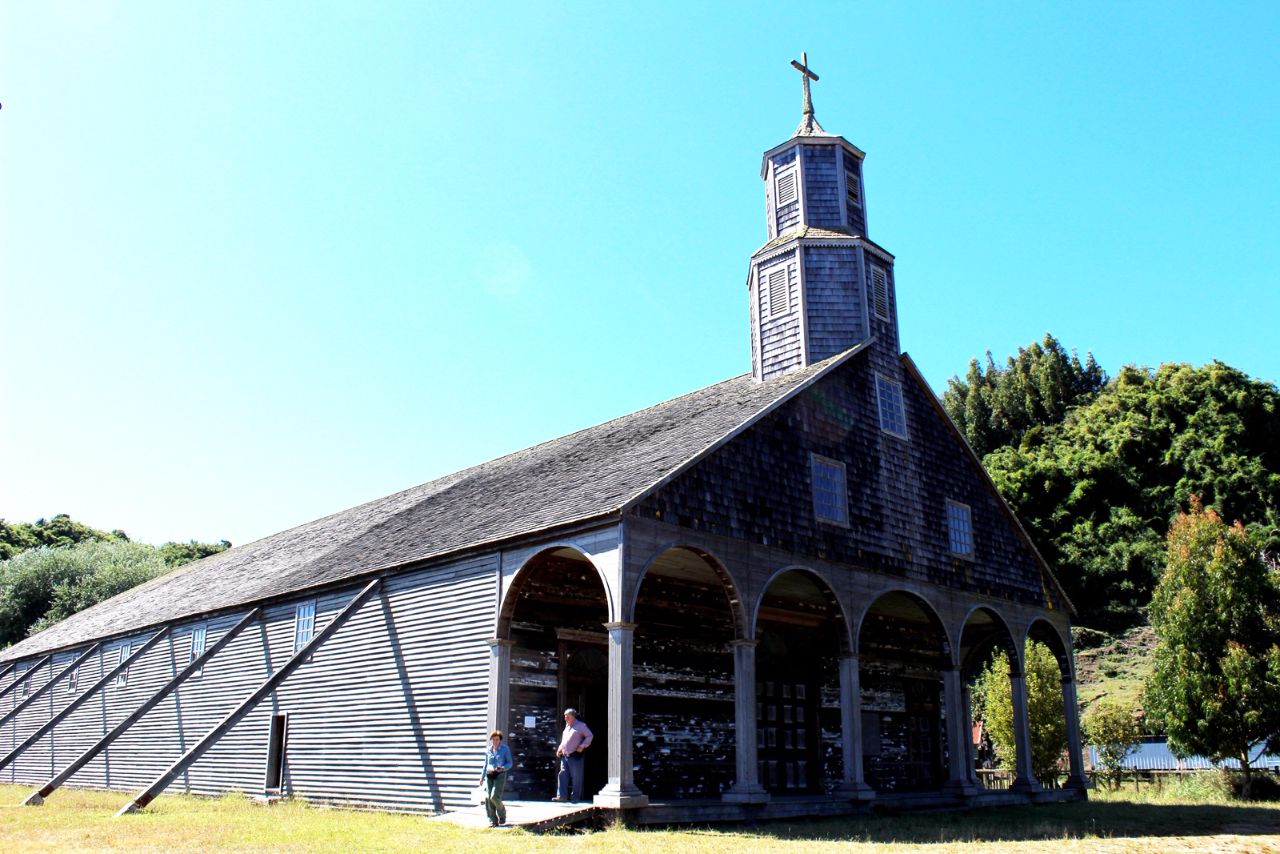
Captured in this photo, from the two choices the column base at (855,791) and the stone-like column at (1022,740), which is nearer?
the column base at (855,791)

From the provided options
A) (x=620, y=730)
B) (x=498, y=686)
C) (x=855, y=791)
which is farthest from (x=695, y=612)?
(x=620, y=730)

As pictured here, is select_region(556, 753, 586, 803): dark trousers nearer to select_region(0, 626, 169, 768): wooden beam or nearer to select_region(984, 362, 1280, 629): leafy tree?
select_region(0, 626, 169, 768): wooden beam

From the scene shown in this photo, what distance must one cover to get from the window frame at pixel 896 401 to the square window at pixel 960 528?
2.08m

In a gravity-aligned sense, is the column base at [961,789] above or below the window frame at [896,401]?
below

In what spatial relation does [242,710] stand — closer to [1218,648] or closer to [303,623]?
[303,623]

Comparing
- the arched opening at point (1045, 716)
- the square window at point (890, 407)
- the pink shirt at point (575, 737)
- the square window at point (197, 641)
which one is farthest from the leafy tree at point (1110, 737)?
A: the square window at point (197, 641)

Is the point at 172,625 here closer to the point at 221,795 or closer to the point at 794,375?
the point at 221,795

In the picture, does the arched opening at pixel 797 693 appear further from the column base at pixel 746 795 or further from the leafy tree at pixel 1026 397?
the leafy tree at pixel 1026 397

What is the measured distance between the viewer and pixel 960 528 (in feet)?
75.2

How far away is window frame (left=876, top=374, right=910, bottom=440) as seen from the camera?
2192cm

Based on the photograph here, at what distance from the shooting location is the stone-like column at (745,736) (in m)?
15.7

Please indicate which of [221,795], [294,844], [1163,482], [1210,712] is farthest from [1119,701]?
[294,844]

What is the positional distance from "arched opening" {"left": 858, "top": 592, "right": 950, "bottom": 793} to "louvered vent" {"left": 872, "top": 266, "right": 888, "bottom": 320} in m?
6.58

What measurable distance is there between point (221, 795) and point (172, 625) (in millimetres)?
6655
